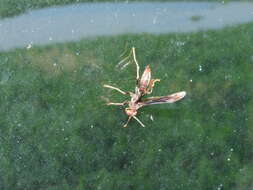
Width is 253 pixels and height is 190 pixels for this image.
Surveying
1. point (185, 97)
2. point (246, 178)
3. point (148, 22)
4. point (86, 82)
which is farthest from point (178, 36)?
point (246, 178)

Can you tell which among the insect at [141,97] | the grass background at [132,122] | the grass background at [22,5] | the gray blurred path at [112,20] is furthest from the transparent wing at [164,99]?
the grass background at [22,5]

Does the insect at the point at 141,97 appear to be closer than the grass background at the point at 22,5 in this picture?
Yes

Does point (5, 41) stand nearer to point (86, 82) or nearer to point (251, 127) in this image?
point (86, 82)

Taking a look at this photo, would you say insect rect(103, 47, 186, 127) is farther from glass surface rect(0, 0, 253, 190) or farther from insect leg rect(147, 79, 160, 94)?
glass surface rect(0, 0, 253, 190)

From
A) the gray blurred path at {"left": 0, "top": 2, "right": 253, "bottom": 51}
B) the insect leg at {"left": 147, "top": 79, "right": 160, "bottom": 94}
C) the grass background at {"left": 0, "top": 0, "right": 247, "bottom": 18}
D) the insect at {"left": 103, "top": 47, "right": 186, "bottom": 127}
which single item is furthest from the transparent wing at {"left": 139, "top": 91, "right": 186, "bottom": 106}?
the grass background at {"left": 0, "top": 0, "right": 247, "bottom": 18}

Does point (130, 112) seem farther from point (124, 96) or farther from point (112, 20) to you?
point (112, 20)

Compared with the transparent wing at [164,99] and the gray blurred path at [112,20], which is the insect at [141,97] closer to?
the transparent wing at [164,99]
